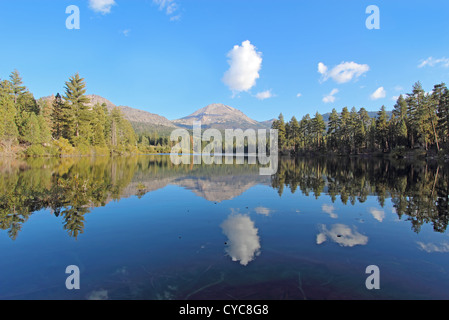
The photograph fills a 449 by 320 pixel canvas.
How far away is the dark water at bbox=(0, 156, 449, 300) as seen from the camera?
5.15 metres

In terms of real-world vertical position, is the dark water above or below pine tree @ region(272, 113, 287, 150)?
below

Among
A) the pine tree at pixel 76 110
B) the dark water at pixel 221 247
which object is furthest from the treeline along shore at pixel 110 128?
the dark water at pixel 221 247

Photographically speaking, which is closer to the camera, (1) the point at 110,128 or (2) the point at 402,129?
(2) the point at 402,129

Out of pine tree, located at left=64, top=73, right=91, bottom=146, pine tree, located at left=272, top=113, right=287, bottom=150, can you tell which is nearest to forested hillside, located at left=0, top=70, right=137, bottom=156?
pine tree, located at left=64, top=73, right=91, bottom=146

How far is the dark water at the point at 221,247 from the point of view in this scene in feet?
16.9

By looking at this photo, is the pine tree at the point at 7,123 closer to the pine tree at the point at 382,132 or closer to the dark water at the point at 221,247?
the dark water at the point at 221,247

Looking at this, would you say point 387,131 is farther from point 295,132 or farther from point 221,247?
point 221,247

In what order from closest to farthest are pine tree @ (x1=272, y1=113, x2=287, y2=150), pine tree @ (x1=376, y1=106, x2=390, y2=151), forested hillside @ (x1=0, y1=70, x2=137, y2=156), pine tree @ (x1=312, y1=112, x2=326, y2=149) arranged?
forested hillside @ (x1=0, y1=70, x2=137, y2=156), pine tree @ (x1=376, y1=106, x2=390, y2=151), pine tree @ (x1=312, y1=112, x2=326, y2=149), pine tree @ (x1=272, y1=113, x2=287, y2=150)

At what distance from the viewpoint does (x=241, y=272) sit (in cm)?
581

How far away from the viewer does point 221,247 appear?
741 centimetres

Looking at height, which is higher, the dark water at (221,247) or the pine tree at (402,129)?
the pine tree at (402,129)

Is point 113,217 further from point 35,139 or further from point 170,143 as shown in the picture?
point 170,143

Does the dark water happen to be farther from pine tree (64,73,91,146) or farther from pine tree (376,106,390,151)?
pine tree (376,106,390,151)

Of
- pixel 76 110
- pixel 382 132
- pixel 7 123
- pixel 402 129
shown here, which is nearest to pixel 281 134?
pixel 382 132
